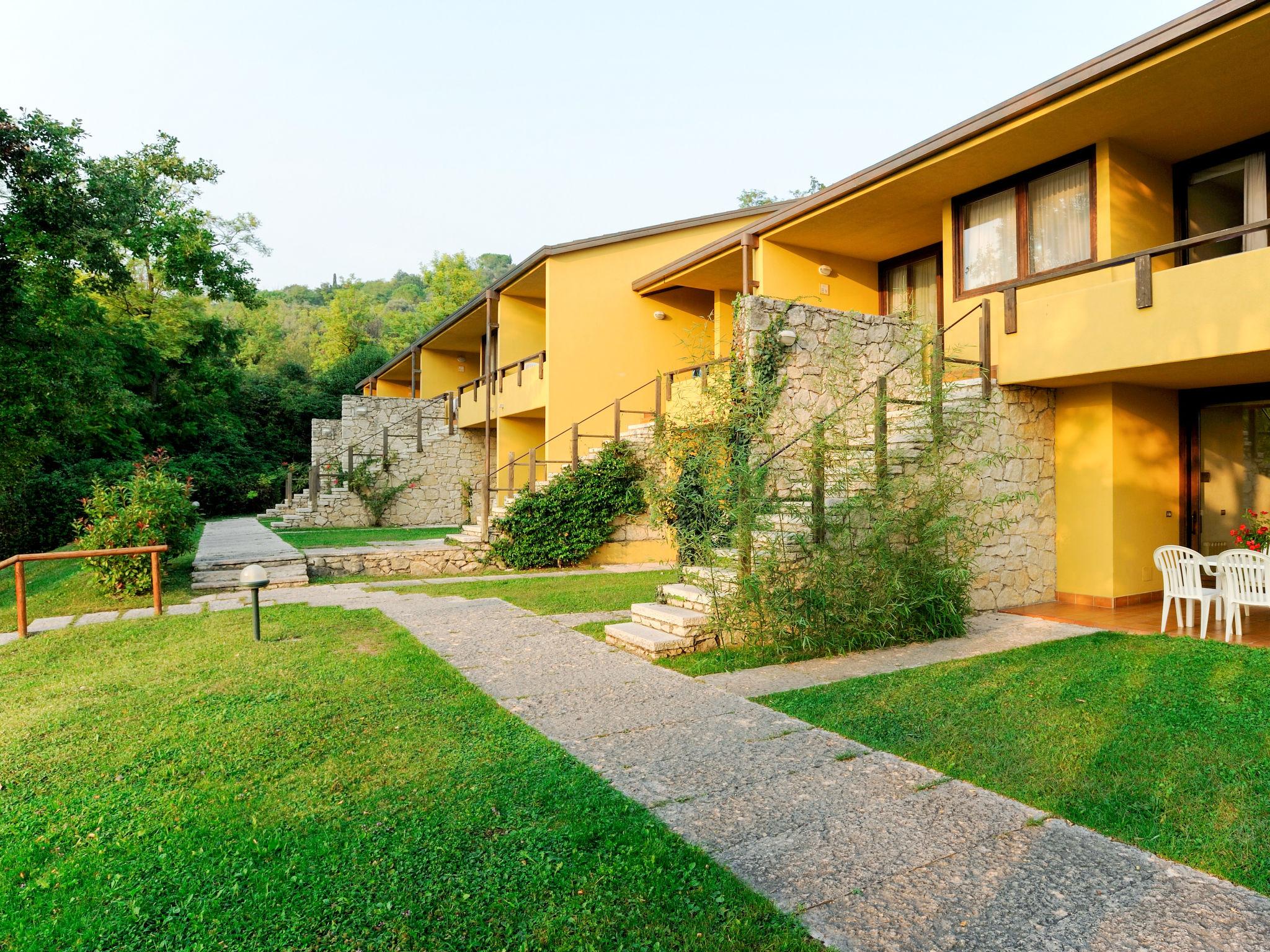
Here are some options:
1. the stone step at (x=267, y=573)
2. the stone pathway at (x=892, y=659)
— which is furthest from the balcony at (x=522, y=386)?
the stone pathway at (x=892, y=659)

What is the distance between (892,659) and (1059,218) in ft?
18.6

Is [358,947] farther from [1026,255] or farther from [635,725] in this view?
[1026,255]

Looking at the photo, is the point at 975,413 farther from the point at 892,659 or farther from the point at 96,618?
the point at 96,618

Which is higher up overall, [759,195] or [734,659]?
[759,195]

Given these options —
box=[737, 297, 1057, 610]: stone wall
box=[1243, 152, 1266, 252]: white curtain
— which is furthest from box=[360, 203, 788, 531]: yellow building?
box=[1243, 152, 1266, 252]: white curtain

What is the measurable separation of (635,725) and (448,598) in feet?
17.2

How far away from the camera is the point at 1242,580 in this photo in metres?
6.22

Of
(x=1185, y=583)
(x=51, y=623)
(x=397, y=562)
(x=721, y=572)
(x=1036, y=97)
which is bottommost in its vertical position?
(x=51, y=623)

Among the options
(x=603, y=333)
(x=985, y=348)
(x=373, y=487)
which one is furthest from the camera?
(x=373, y=487)

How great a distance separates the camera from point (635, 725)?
171 inches

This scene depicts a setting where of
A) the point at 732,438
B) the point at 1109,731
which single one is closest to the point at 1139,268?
A: the point at 732,438

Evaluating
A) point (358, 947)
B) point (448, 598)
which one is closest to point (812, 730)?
point (358, 947)

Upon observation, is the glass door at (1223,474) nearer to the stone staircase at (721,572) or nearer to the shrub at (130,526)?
the stone staircase at (721,572)

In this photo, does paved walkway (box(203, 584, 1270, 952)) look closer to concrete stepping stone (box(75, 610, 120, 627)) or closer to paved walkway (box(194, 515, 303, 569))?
concrete stepping stone (box(75, 610, 120, 627))
